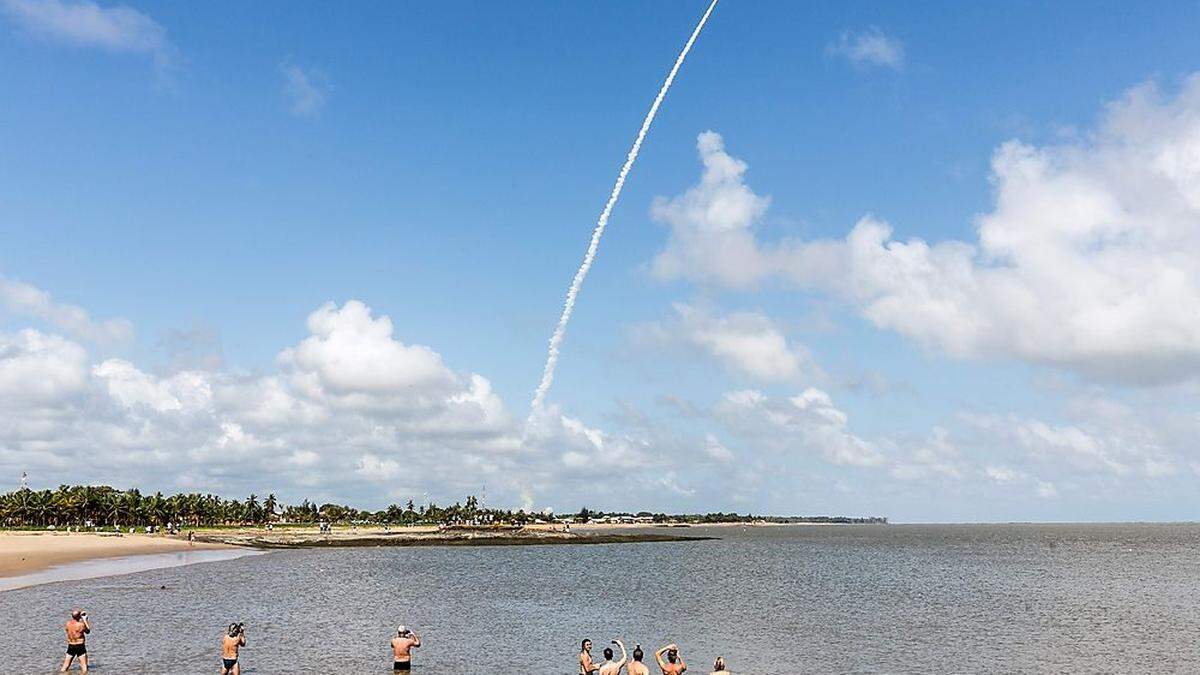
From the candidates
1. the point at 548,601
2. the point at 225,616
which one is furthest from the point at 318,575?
the point at 225,616

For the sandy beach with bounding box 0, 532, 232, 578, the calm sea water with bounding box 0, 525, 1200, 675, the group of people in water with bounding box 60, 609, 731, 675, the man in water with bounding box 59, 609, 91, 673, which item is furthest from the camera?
the sandy beach with bounding box 0, 532, 232, 578

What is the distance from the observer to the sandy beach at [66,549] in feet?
306

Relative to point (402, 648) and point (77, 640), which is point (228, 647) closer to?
point (77, 640)

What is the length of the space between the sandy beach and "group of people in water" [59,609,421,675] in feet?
177

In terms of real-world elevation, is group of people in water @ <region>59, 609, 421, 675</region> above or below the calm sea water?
above

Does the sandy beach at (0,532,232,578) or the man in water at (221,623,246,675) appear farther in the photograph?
the sandy beach at (0,532,232,578)

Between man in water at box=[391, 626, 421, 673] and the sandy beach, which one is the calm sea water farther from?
the sandy beach

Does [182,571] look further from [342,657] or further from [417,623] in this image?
[342,657]

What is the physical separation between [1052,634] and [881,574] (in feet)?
185

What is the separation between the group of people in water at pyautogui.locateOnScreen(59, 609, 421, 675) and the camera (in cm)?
3278

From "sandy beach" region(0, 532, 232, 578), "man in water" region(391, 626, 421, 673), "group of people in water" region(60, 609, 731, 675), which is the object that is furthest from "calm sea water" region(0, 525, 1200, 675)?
"sandy beach" region(0, 532, 232, 578)

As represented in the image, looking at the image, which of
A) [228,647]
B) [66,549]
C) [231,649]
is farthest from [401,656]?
[66,549]

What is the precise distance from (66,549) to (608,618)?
94.1m

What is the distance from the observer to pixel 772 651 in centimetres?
4756
